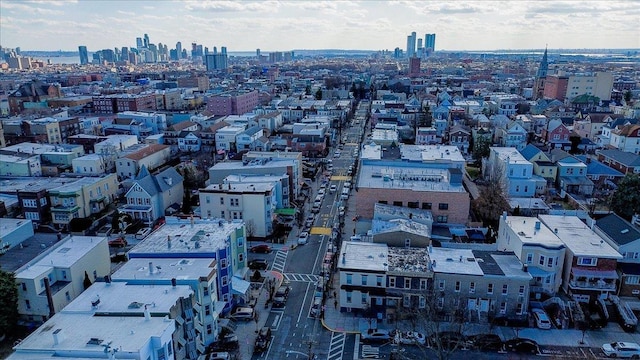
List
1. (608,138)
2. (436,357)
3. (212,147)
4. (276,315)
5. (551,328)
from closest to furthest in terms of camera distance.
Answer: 1. (436,357)
2. (551,328)
3. (276,315)
4. (608,138)
5. (212,147)

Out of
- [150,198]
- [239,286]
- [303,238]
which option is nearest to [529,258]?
[303,238]

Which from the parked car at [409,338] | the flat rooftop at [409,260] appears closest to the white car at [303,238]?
the flat rooftop at [409,260]

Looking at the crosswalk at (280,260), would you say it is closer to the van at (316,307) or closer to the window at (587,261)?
the van at (316,307)

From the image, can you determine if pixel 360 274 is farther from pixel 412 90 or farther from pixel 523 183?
pixel 412 90

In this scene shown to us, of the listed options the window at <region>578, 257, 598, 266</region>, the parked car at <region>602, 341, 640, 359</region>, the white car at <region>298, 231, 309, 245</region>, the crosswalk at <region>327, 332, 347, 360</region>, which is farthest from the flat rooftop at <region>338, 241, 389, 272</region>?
the parked car at <region>602, 341, 640, 359</region>

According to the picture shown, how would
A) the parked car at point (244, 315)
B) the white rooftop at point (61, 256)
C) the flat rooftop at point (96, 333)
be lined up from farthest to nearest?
the parked car at point (244, 315) < the white rooftop at point (61, 256) < the flat rooftop at point (96, 333)

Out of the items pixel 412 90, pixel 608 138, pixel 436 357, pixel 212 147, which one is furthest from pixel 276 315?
pixel 412 90
